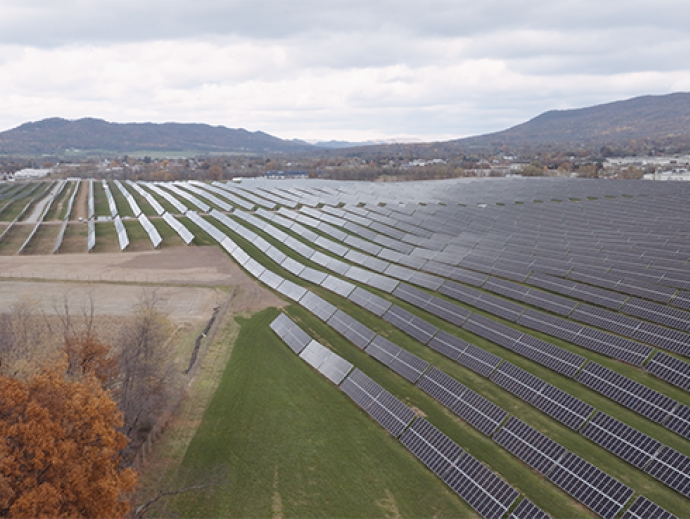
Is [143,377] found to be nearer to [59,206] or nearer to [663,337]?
[663,337]

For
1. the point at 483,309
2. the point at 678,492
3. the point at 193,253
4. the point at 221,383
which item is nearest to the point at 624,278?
the point at 483,309

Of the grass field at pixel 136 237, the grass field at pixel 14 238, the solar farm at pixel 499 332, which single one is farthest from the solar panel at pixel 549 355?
the grass field at pixel 14 238

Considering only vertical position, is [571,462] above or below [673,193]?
below

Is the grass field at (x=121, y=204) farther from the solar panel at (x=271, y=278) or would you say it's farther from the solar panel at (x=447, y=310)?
the solar panel at (x=447, y=310)

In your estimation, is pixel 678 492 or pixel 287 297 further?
pixel 287 297

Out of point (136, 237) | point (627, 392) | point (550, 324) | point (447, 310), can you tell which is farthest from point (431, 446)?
point (136, 237)

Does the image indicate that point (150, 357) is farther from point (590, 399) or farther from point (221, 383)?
point (590, 399)

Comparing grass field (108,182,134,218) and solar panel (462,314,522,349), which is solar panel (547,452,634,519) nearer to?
solar panel (462,314,522,349)
